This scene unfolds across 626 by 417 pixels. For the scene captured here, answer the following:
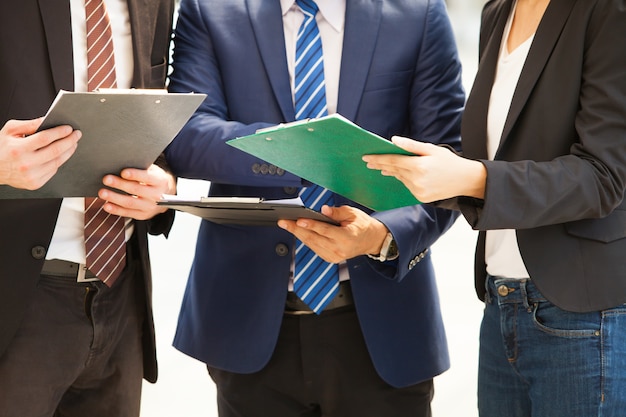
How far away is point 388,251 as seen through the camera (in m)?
2.23

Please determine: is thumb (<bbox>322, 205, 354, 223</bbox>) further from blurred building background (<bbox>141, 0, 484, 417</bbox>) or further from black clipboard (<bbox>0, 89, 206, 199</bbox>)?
blurred building background (<bbox>141, 0, 484, 417</bbox>)

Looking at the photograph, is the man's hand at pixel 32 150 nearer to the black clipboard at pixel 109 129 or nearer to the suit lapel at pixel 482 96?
the black clipboard at pixel 109 129

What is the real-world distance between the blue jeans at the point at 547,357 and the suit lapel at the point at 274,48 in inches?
27.6

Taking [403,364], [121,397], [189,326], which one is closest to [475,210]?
[403,364]

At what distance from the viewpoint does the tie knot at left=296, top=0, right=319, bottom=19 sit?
7.49ft

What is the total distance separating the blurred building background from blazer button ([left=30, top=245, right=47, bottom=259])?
6.82 ft

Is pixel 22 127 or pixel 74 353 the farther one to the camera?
pixel 74 353

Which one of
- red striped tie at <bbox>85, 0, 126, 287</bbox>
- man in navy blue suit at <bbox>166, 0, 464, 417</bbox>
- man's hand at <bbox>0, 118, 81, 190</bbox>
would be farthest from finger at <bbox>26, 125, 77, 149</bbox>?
man in navy blue suit at <bbox>166, 0, 464, 417</bbox>

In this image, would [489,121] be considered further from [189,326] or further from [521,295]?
[189,326]

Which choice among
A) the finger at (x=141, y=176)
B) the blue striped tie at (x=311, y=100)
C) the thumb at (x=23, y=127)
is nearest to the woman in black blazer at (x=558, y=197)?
the blue striped tie at (x=311, y=100)

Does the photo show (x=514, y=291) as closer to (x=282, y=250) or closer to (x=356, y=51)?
(x=282, y=250)

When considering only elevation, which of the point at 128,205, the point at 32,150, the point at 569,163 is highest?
the point at 569,163

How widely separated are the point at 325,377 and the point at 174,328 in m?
2.72

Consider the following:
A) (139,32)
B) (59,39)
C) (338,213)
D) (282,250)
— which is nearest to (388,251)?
(338,213)
